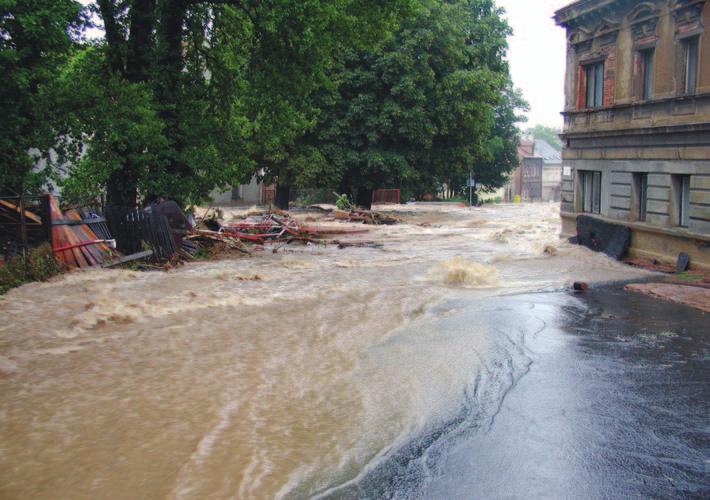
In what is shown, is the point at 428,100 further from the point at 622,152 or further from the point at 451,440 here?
the point at 451,440

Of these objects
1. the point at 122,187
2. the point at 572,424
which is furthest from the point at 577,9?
the point at 572,424

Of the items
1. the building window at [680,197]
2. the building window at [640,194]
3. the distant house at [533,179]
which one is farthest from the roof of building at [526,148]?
the building window at [680,197]

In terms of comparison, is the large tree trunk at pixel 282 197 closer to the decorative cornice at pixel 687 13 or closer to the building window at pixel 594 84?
the building window at pixel 594 84

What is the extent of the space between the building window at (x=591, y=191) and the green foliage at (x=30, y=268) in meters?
15.3

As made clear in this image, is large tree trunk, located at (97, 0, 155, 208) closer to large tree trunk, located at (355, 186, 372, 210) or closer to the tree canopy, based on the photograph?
the tree canopy

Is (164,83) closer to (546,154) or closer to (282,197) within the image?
(282,197)

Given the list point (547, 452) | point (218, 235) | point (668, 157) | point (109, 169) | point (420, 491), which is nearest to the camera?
point (420, 491)

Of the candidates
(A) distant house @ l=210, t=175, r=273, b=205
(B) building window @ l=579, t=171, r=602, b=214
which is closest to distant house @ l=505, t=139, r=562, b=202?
(A) distant house @ l=210, t=175, r=273, b=205

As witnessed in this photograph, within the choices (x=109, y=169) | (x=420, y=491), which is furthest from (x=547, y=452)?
(x=109, y=169)

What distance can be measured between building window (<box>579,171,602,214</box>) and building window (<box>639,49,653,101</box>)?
327cm

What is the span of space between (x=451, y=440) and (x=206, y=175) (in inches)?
528

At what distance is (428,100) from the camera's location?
3325 cm

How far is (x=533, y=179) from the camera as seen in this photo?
91375mm

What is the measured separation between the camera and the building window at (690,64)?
54.6ft
